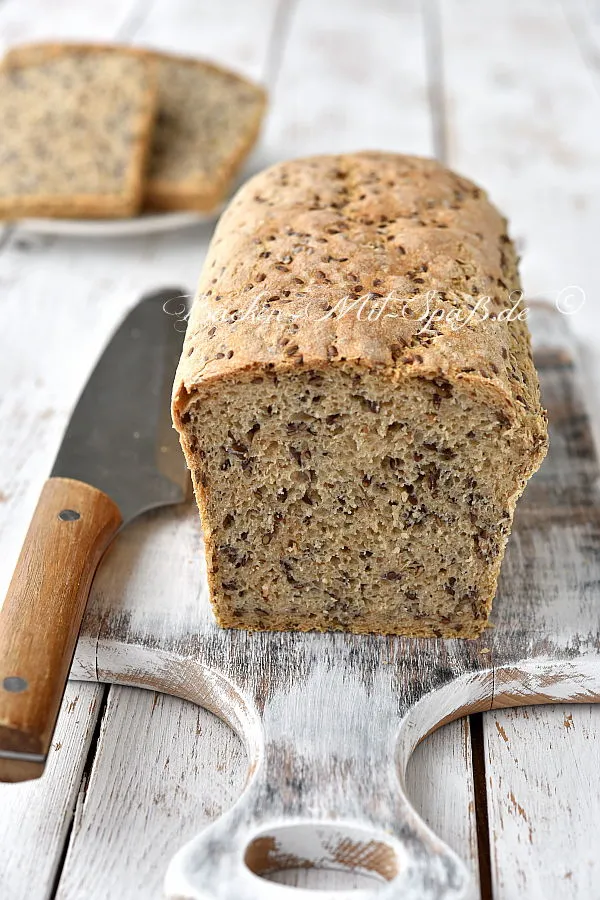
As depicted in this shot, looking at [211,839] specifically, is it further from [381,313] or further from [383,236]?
[383,236]

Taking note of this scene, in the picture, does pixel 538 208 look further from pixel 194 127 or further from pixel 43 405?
pixel 43 405

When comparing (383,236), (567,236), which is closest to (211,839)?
(383,236)

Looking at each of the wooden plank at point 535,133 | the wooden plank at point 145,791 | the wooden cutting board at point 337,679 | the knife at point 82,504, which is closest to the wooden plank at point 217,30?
the wooden plank at point 535,133

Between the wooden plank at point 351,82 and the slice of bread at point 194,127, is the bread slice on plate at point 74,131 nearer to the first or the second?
the slice of bread at point 194,127

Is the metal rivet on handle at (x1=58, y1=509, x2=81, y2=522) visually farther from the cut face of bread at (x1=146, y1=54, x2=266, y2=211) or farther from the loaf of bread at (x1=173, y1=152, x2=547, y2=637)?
the cut face of bread at (x1=146, y1=54, x2=266, y2=211)

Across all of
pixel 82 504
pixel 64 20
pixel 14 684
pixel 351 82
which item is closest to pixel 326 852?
pixel 14 684
